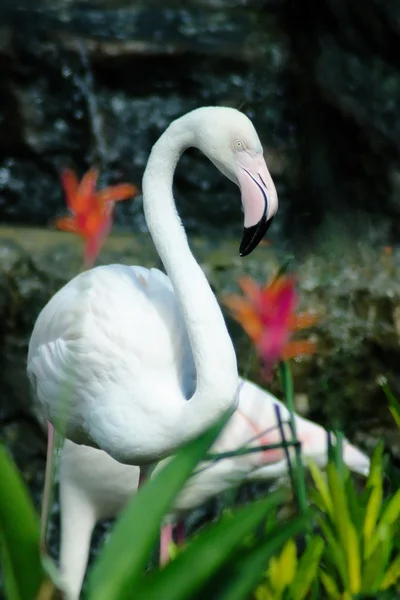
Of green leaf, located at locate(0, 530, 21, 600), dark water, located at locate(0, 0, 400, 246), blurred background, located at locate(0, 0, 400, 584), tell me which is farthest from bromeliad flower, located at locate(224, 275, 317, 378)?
dark water, located at locate(0, 0, 400, 246)

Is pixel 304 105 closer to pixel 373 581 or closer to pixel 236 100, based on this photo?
pixel 236 100

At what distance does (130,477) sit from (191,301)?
84 centimetres

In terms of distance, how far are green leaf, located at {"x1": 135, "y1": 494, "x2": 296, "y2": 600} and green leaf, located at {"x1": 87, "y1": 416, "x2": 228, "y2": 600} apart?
21 millimetres

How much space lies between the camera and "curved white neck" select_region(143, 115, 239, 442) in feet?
6.75

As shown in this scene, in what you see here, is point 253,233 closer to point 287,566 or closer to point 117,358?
point 117,358

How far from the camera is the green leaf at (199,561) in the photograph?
3.87ft

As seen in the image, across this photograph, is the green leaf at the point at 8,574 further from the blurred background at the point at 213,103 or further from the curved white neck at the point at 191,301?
the blurred background at the point at 213,103

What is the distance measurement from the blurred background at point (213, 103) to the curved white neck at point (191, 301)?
2040 mm

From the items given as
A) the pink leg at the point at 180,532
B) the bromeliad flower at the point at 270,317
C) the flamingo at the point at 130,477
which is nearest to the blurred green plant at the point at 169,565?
the bromeliad flower at the point at 270,317

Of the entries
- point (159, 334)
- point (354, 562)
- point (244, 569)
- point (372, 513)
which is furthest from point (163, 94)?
point (244, 569)

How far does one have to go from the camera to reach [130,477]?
2.87 meters

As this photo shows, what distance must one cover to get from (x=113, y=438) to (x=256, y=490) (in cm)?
164

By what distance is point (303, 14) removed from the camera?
5348 millimetres

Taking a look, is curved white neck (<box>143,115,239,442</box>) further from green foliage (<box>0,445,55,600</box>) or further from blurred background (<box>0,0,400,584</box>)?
blurred background (<box>0,0,400,584</box>)
